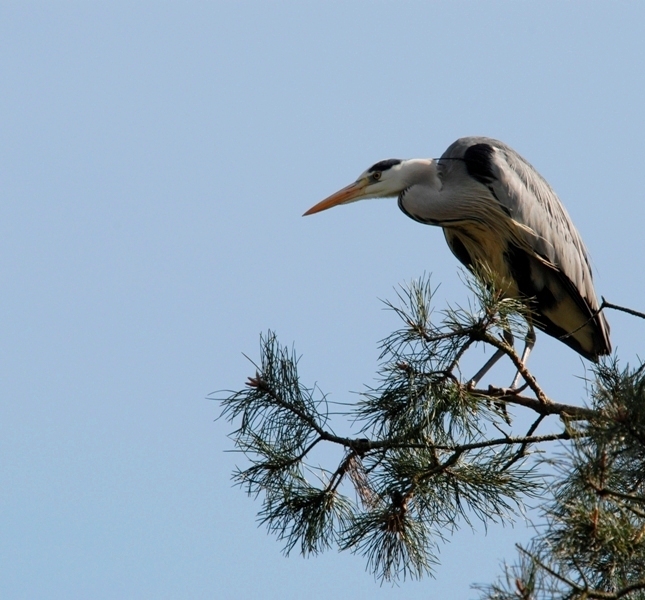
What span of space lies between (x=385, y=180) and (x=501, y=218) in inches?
22.1

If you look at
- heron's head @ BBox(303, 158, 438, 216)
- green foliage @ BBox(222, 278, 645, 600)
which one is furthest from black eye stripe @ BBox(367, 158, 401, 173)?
green foliage @ BBox(222, 278, 645, 600)

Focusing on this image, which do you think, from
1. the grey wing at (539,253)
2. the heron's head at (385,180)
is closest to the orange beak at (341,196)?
the heron's head at (385,180)

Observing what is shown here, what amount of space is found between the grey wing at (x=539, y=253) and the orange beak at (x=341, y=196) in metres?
0.43

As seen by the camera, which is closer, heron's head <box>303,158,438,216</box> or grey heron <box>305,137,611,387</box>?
grey heron <box>305,137,611,387</box>

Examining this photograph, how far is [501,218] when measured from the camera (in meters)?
4.30

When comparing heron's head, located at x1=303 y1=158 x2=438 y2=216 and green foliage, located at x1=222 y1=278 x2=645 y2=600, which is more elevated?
heron's head, located at x1=303 y1=158 x2=438 y2=216

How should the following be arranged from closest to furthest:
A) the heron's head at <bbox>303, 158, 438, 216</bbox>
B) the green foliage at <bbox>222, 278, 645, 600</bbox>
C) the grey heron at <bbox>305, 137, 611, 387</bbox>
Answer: the green foliage at <bbox>222, 278, 645, 600</bbox>
the grey heron at <bbox>305, 137, 611, 387</bbox>
the heron's head at <bbox>303, 158, 438, 216</bbox>

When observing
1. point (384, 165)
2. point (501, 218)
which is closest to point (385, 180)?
point (384, 165)

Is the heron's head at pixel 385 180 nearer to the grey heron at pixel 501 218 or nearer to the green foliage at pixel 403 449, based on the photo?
the grey heron at pixel 501 218

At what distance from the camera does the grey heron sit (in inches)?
169

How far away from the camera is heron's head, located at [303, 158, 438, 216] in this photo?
14.6 feet

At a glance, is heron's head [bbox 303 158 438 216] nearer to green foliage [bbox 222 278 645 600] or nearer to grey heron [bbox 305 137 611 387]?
grey heron [bbox 305 137 611 387]

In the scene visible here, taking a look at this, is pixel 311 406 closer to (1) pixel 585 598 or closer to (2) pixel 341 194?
(1) pixel 585 598

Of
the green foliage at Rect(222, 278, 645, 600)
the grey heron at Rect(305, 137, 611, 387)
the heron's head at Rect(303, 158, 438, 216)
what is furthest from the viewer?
the heron's head at Rect(303, 158, 438, 216)
